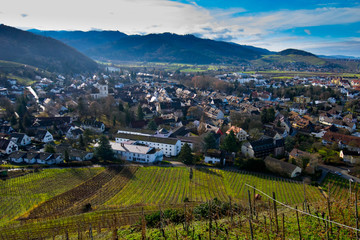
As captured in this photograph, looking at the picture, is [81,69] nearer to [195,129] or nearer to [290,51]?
[195,129]

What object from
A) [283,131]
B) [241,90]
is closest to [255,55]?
[241,90]

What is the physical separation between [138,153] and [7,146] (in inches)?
506

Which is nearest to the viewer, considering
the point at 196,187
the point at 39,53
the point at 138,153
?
the point at 196,187

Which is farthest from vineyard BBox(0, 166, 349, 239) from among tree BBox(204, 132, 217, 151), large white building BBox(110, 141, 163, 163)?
tree BBox(204, 132, 217, 151)

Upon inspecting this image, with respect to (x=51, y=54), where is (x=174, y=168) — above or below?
below

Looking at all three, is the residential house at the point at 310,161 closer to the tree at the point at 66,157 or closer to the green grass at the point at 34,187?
the green grass at the point at 34,187

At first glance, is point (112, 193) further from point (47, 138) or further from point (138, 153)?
point (47, 138)

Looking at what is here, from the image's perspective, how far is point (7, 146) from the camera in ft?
71.4

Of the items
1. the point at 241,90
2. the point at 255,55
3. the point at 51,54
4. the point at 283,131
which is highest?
the point at 255,55

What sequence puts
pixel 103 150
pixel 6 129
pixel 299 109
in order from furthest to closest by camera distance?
pixel 299 109
pixel 6 129
pixel 103 150

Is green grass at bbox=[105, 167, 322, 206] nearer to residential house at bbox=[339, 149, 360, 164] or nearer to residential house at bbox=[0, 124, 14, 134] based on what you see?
residential house at bbox=[339, 149, 360, 164]

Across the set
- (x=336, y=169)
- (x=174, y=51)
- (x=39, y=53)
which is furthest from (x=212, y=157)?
(x=174, y=51)

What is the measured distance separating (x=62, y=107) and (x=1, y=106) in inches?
360

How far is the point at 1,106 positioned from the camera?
115 ft
